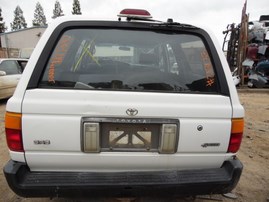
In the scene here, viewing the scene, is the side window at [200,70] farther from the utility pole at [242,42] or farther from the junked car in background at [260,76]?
the utility pole at [242,42]

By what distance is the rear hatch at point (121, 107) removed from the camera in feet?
6.44

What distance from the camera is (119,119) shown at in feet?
6.52

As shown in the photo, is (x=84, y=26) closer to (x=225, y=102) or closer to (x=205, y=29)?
(x=205, y=29)

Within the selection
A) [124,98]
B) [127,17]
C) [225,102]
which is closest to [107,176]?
[124,98]

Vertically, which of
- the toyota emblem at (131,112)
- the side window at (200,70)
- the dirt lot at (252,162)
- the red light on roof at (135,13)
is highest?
the red light on roof at (135,13)

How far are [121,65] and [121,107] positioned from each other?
46cm

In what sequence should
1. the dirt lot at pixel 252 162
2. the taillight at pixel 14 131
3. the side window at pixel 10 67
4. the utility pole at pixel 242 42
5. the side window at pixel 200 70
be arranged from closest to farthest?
the taillight at pixel 14 131
the side window at pixel 200 70
the dirt lot at pixel 252 162
the side window at pixel 10 67
the utility pole at pixel 242 42

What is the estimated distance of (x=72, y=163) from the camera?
6.70ft

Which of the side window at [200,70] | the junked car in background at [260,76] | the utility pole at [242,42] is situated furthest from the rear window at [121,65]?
the utility pole at [242,42]

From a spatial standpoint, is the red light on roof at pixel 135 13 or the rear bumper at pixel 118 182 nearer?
the rear bumper at pixel 118 182

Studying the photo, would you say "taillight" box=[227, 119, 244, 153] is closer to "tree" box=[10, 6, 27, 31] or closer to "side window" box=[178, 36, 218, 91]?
"side window" box=[178, 36, 218, 91]

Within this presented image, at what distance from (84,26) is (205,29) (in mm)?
1031

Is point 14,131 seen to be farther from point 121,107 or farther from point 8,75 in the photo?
point 8,75

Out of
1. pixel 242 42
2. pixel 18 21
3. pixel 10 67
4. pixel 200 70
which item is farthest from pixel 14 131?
pixel 18 21
